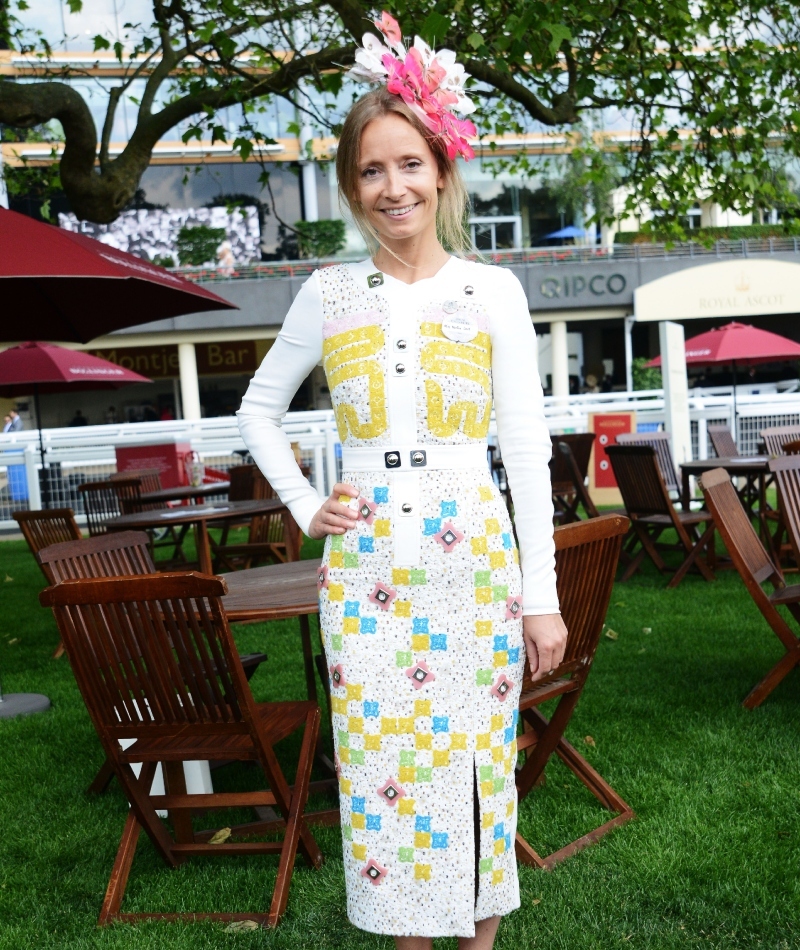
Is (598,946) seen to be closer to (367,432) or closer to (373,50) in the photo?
(367,432)

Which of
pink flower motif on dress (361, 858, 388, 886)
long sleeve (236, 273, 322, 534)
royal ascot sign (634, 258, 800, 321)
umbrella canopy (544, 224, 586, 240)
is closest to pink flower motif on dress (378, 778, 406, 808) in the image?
pink flower motif on dress (361, 858, 388, 886)

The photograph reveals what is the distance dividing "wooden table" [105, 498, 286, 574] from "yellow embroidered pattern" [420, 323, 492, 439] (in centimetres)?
453

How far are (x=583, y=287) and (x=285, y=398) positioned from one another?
29569 millimetres

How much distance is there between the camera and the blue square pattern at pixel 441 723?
2047 millimetres

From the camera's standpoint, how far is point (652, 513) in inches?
316

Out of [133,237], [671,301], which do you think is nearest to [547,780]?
[671,301]

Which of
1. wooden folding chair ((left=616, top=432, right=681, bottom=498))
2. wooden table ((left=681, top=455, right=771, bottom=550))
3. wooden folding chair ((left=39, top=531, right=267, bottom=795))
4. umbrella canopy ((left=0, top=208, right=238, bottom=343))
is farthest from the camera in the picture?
wooden folding chair ((left=616, top=432, right=681, bottom=498))

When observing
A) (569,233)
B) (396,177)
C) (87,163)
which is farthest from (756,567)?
(569,233)

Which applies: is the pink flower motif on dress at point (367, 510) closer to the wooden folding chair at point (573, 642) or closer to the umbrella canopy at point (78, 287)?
the wooden folding chair at point (573, 642)

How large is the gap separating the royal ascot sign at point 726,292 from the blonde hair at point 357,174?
2818 centimetres

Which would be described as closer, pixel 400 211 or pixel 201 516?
pixel 400 211

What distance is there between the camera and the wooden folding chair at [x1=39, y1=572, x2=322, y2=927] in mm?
2857

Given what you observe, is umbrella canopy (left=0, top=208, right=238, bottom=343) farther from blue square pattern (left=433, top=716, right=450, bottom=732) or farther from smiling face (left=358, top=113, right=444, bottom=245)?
blue square pattern (left=433, top=716, right=450, bottom=732)

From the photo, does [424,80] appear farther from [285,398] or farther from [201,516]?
[201,516]
